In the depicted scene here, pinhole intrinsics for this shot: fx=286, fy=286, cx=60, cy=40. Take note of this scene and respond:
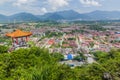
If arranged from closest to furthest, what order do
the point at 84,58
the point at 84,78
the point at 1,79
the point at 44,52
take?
the point at 84,78 → the point at 1,79 → the point at 44,52 → the point at 84,58

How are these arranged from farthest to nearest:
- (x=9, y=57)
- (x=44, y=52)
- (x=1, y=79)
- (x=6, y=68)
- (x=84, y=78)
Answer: (x=44, y=52)
(x=9, y=57)
(x=6, y=68)
(x=1, y=79)
(x=84, y=78)

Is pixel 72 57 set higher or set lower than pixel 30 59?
lower

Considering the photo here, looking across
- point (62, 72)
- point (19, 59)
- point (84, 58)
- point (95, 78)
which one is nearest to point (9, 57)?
point (19, 59)

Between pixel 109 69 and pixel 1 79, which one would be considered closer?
pixel 109 69

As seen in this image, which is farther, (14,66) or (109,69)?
(14,66)

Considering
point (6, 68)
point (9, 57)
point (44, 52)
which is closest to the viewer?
point (6, 68)

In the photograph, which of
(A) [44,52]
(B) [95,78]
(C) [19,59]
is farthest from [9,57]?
(B) [95,78]

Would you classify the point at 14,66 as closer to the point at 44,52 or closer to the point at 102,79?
the point at 44,52

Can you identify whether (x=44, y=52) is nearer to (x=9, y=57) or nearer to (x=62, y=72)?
(x=9, y=57)

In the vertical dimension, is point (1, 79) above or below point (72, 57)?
above
